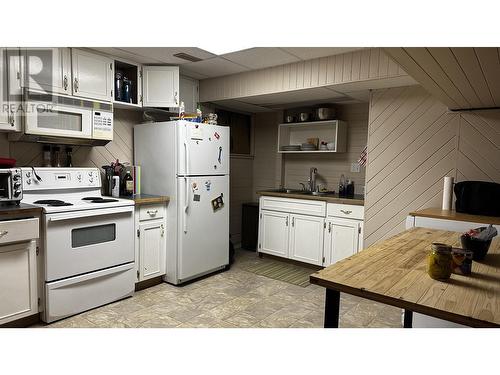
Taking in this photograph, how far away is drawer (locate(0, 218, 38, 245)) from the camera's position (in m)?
2.28

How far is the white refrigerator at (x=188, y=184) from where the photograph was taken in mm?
3396

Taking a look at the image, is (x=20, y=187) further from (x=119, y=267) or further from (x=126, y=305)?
(x=126, y=305)

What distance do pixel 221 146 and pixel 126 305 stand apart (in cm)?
184

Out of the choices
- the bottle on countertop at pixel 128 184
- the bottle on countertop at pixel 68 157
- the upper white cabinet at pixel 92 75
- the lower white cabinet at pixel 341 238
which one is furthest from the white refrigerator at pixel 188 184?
the lower white cabinet at pixel 341 238

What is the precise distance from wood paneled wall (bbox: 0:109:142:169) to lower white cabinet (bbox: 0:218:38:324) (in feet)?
2.74

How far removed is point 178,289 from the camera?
3346 mm

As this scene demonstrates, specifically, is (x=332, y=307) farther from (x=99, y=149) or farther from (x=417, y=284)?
(x=99, y=149)

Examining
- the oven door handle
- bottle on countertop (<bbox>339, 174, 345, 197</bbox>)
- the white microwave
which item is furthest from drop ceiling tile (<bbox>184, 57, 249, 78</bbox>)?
Answer: bottle on countertop (<bbox>339, 174, 345, 197</bbox>)

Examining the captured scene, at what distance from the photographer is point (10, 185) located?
2502 millimetres

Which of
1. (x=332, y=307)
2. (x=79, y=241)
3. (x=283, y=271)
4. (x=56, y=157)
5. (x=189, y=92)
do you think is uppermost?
(x=189, y=92)

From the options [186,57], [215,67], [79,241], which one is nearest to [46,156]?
[79,241]

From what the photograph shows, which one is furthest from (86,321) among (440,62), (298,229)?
(440,62)

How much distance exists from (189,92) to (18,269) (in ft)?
8.37

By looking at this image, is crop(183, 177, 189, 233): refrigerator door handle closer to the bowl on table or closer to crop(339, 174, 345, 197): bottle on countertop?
crop(339, 174, 345, 197): bottle on countertop
